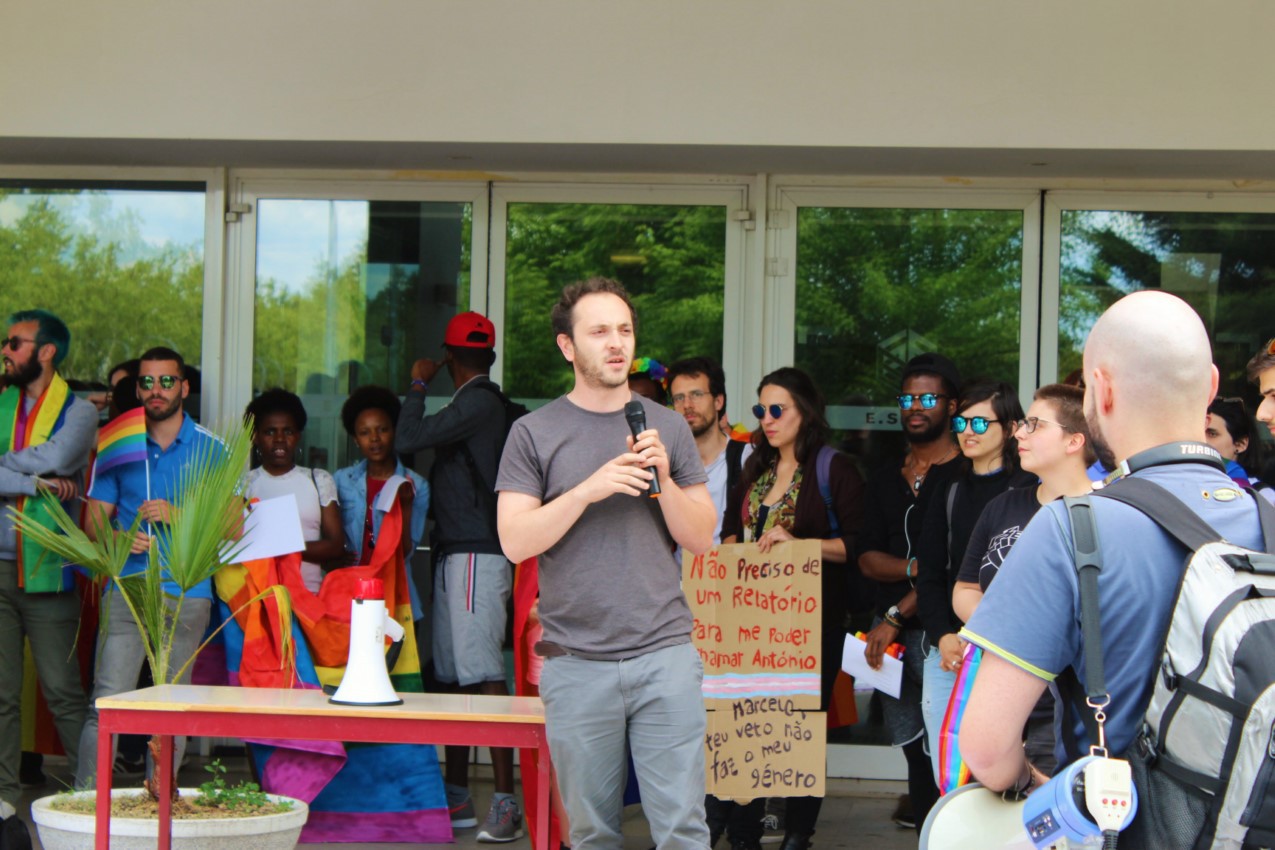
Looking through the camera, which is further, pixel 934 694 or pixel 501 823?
pixel 501 823

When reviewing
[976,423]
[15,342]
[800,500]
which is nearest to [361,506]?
[15,342]

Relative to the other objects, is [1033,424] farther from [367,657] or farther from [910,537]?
[367,657]

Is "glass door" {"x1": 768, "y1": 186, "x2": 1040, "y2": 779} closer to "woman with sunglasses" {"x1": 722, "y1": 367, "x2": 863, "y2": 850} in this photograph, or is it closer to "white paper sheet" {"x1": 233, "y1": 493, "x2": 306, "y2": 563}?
"woman with sunglasses" {"x1": 722, "y1": 367, "x2": 863, "y2": 850}

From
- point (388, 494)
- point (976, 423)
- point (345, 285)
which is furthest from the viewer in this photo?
point (345, 285)

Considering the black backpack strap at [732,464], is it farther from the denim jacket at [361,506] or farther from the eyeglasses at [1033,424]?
the eyeglasses at [1033,424]

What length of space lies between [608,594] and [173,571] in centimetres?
221

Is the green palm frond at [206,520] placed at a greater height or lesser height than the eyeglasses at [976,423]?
lesser

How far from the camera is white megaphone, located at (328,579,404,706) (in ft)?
14.5

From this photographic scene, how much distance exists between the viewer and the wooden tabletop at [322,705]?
422 cm

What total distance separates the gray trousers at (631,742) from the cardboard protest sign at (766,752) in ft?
5.53

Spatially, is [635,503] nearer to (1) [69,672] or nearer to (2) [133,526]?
(2) [133,526]

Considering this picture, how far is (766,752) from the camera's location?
534cm

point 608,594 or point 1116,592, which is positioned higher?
point 1116,592

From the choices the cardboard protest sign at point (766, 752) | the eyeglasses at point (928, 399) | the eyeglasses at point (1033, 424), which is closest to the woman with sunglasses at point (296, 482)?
the cardboard protest sign at point (766, 752)
